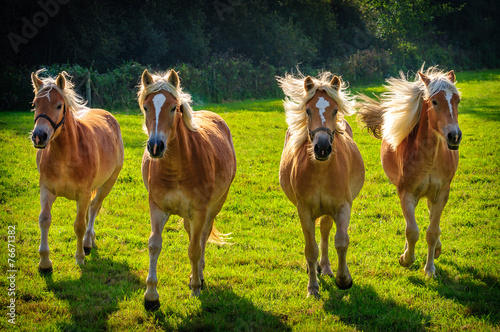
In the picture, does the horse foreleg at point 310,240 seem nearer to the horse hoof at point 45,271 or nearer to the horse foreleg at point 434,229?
the horse foreleg at point 434,229

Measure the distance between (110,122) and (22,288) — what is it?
3.26 meters

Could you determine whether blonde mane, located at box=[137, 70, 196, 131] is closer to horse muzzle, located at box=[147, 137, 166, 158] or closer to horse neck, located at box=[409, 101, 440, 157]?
horse muzzle, located at box=[147, 137, 166, 158]

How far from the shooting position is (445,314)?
4.46 meters

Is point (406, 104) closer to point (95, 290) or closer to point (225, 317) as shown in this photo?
point (225, 317)

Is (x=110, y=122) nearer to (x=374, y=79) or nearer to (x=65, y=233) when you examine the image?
(x=65, y=233)

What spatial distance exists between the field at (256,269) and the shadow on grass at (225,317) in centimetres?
1

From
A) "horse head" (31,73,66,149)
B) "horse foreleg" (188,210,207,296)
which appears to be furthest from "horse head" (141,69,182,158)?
"horse head" (31,73,66,149)

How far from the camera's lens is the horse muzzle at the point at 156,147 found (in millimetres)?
4012

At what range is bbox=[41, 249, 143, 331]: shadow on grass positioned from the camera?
4375mm

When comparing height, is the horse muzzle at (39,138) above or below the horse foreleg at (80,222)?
above

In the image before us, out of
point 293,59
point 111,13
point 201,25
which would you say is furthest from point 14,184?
point 293,59

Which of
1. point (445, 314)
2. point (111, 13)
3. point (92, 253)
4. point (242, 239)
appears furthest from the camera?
point (111, 13)

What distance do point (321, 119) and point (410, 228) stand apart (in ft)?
6.15

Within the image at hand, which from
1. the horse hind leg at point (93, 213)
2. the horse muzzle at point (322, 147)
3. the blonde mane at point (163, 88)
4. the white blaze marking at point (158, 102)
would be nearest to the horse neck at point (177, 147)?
the blonde mane at point (163, 88)
